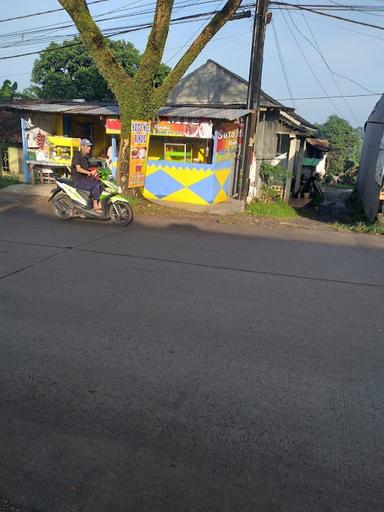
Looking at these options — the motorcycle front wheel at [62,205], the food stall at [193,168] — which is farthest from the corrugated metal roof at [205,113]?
the motorcycle front wheel at [62,205]

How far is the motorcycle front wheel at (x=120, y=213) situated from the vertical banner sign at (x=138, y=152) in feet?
6.91

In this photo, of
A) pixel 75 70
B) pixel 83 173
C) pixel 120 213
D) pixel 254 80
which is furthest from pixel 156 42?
pixel 75 70

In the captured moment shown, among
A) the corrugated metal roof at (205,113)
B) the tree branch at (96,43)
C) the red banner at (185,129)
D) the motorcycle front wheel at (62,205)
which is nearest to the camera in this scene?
the motorcycle front wheel at (62,205)

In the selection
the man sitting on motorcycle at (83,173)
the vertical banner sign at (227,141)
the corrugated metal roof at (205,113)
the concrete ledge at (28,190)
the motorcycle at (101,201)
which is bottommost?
the concrete ledge at (28,190)

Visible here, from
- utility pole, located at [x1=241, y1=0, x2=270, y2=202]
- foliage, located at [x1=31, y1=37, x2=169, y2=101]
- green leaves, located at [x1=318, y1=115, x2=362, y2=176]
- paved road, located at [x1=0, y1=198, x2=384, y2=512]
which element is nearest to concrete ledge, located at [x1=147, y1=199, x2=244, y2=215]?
utility pole, located at [x1=241, y1=0, x2=270, y2=202]

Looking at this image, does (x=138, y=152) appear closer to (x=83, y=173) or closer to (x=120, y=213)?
(x=83, y=173)

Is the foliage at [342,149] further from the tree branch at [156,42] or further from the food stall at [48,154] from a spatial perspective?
the tree branch at [156,42]

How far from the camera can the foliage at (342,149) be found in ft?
144

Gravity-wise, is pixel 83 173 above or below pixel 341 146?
below

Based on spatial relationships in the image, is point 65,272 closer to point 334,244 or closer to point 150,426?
point 150,426

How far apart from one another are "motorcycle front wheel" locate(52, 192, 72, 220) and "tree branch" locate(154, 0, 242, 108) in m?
3.64

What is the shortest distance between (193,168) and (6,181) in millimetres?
7250

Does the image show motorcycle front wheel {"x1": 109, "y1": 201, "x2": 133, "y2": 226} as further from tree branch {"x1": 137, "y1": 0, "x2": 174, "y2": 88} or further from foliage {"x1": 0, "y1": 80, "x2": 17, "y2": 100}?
foliage {"x1": 0, "y1": 80, "x2": 17, "y2": 100}

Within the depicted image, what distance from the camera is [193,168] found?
12852mm
